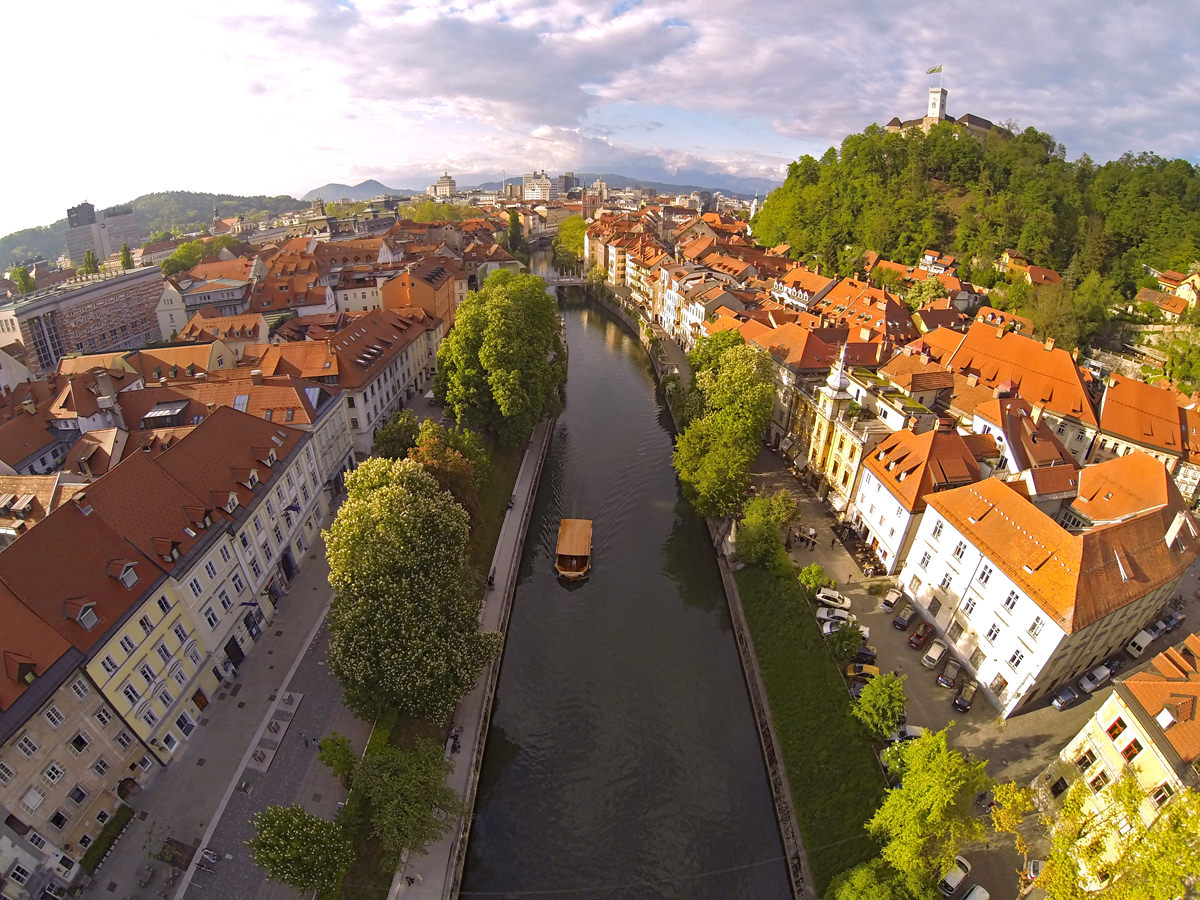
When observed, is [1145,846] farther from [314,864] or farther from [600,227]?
[600,227]

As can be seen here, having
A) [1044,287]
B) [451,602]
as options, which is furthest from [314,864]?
[1044,287]

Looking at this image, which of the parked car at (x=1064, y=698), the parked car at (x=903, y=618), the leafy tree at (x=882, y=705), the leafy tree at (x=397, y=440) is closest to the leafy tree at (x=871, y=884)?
the leafy tree at (x=882, y=705)

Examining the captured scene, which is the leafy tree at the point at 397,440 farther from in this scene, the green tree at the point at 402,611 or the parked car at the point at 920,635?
the parked car at the point at 920,635

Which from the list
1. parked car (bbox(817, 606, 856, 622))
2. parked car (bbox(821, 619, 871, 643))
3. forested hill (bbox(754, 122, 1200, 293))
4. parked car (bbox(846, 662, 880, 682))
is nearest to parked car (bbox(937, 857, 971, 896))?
parked car (bbox(846, 662, 880, 682))

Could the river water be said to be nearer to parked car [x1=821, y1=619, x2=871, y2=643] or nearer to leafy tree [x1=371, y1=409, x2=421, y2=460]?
parked car [x1=821, y1=619, x2=871, y2=643]

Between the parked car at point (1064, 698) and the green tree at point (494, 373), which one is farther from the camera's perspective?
the green tree at point (494, 373)

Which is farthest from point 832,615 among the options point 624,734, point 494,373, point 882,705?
point 494,373
